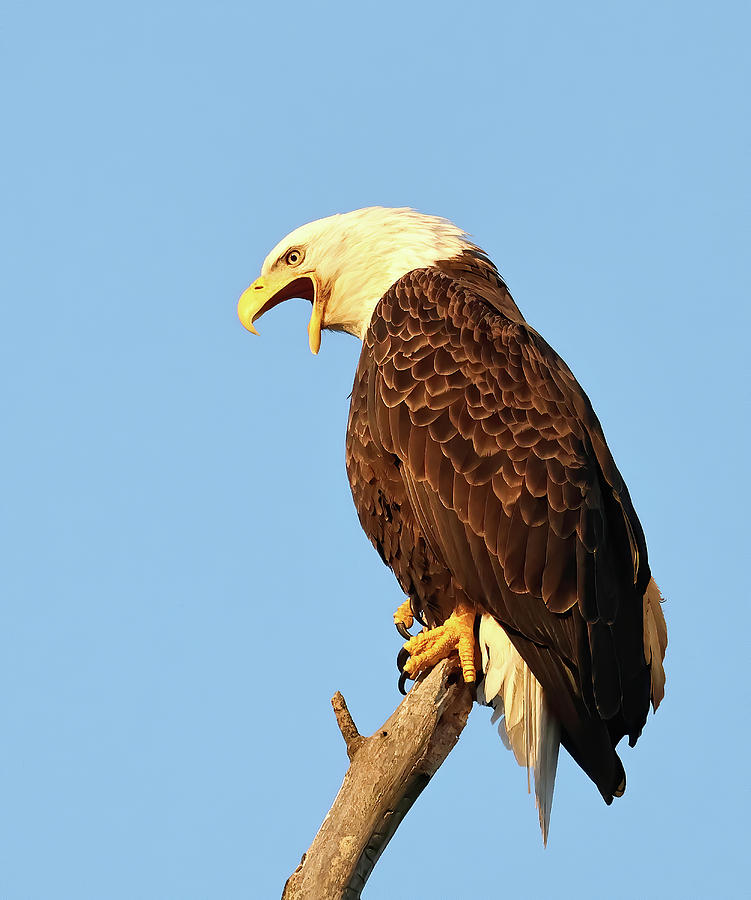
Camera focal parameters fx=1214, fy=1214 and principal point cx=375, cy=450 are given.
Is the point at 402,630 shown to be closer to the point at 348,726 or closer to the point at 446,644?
the point at 446,644

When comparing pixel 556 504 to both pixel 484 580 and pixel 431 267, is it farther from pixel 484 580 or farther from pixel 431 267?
pixel 431 267

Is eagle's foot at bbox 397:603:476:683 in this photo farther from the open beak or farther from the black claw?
the open beak

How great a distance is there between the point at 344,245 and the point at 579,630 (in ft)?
8.81

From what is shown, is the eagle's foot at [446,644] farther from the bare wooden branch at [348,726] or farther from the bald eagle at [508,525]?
the bare wooden branch at [348,726]

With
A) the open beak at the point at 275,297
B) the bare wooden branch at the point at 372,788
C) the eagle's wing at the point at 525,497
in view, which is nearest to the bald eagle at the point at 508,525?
the eagle's wing at the point at 525,497

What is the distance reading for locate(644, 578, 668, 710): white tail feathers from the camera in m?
5.66

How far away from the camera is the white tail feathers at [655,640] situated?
18.6ft

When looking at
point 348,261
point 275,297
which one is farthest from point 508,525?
point 275,297

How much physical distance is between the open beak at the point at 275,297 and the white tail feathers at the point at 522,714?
2.12 m

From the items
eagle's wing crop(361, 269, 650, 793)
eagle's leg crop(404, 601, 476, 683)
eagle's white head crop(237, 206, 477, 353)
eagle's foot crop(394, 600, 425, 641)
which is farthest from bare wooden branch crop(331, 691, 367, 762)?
eagle's white head crop(237, 206, 477, 353)

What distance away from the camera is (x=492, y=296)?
6.26 m

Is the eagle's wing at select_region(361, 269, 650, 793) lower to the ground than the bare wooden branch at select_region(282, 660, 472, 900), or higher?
higher

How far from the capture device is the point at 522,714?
552 cm

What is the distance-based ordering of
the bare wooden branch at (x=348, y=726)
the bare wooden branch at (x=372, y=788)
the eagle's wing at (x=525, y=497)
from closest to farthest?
1. the bare wooden branch at (x=372, y=788)
2. the bare wooden branch at (x=348, y=726)
3. the eagle's wing at (x=525, y=497)
